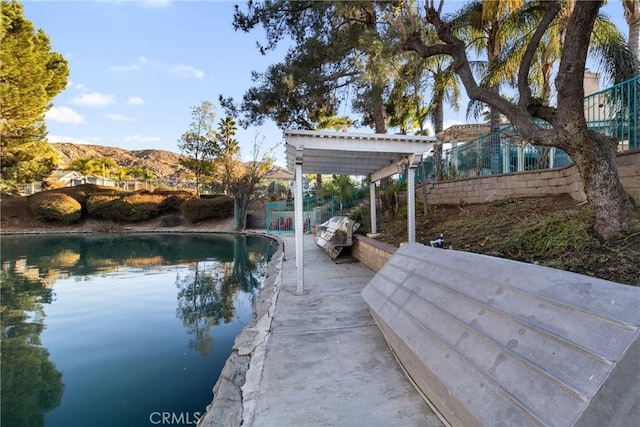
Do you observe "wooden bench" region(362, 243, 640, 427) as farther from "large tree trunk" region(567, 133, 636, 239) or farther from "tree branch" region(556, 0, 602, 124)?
"tree branch" region(556, 0, 602, 124)

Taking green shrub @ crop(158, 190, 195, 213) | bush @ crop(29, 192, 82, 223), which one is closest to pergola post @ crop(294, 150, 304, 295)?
green shrub @ crop(158, 190, 195, 213)

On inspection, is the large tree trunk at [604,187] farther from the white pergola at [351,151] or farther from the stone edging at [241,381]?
the stone edging at [241,381]

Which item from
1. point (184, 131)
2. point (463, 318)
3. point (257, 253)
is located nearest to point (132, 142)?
point (184, 131)

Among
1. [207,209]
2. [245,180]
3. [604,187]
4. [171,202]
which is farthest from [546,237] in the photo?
[171,202]

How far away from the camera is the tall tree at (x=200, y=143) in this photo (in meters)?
28.8

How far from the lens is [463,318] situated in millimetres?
2145

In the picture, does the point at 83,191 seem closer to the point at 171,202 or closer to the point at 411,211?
the point at 171,202

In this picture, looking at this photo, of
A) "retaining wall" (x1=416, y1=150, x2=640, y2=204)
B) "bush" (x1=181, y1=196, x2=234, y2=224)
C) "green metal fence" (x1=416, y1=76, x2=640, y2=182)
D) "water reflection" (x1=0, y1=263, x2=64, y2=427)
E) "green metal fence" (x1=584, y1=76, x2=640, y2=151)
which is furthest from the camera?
"bush" (x1=181, y1=196, x2=234, y2=224)

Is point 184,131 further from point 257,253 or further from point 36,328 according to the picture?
point 36,328

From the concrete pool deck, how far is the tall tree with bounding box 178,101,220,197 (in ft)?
84.5

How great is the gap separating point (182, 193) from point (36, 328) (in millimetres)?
23739

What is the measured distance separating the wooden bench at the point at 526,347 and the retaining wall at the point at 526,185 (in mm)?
3592

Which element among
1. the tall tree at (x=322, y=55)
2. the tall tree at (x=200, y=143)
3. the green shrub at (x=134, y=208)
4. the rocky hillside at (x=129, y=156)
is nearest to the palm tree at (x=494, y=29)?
the tall tree at (x=322, y=55)

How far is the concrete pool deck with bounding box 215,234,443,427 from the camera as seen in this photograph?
95.6 inches
